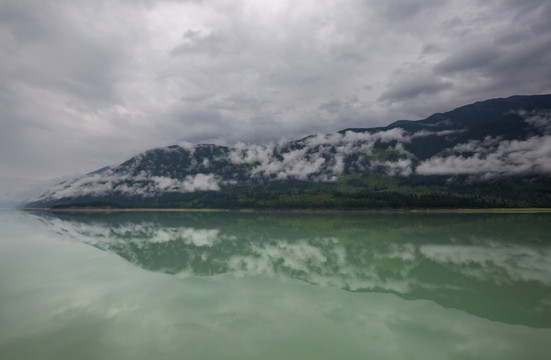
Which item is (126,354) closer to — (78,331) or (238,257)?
(78,331)

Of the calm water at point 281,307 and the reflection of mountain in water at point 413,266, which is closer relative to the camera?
the calm water at point 281,307

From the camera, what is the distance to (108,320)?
1424 cm

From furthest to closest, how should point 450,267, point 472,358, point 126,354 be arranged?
point 450,267 → point 126,354 → point 472,358

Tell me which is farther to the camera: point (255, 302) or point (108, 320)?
point (255, 302)

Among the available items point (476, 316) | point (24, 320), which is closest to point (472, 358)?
point (476, 316)

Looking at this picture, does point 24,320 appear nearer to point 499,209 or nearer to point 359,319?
point 359,319

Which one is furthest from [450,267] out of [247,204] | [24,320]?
[247,204]

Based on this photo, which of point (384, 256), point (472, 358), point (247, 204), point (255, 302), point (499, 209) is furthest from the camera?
point (247, 204)

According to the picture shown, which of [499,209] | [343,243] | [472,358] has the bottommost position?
[499,209]

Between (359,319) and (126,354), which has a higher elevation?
(126,354)

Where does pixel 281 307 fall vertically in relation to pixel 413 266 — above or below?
above

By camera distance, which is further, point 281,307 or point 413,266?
point 413,266

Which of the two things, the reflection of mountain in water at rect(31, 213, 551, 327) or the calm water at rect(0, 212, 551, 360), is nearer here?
the calm water at rect(0, 212, 551, 360)

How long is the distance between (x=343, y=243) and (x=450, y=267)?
52.5ft
